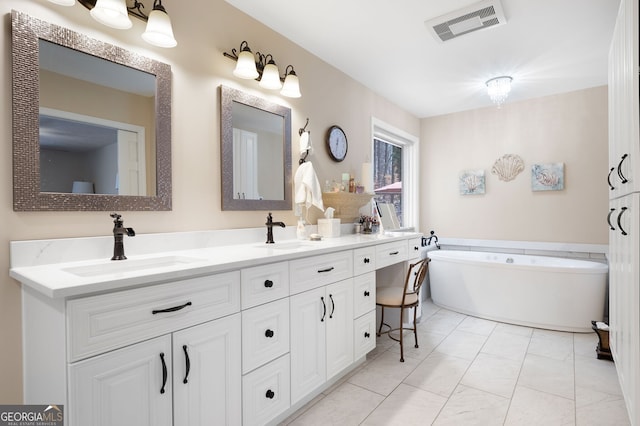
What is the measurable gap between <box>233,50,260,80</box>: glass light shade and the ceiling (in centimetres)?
27

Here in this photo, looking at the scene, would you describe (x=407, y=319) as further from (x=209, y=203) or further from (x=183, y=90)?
(x=183, y=90)

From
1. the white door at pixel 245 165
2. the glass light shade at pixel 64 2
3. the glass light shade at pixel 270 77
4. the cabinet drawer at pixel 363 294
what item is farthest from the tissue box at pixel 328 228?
the glass light shade at pixel 64 2

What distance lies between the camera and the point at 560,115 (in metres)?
3.81

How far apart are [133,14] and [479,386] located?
3036 millimetres

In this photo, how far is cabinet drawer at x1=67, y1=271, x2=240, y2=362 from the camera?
0.99m

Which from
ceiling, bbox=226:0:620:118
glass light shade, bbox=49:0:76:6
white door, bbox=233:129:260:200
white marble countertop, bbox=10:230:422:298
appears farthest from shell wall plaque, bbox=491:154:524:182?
glass light shade, bbox=49:0:76:6

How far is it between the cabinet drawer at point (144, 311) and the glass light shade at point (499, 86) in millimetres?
3313

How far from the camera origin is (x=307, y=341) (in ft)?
6.17

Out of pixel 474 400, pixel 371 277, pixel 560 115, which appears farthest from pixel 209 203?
pixel 560 115

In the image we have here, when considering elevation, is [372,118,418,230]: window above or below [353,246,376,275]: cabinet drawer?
above

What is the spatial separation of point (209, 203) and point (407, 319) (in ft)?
7.47

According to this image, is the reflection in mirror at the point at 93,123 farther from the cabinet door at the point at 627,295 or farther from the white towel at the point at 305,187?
the cabinet door at the point at 627,295

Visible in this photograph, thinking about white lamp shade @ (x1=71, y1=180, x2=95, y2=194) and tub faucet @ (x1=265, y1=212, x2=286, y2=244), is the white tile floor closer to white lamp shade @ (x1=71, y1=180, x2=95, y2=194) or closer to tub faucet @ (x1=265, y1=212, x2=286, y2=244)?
tub faucet @ (x1=265, y1=212, x2=286, y2=244)

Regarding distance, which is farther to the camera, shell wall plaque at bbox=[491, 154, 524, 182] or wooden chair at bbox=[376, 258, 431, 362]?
shell wall plaque at bbox=[491, 154, 524, 182]
